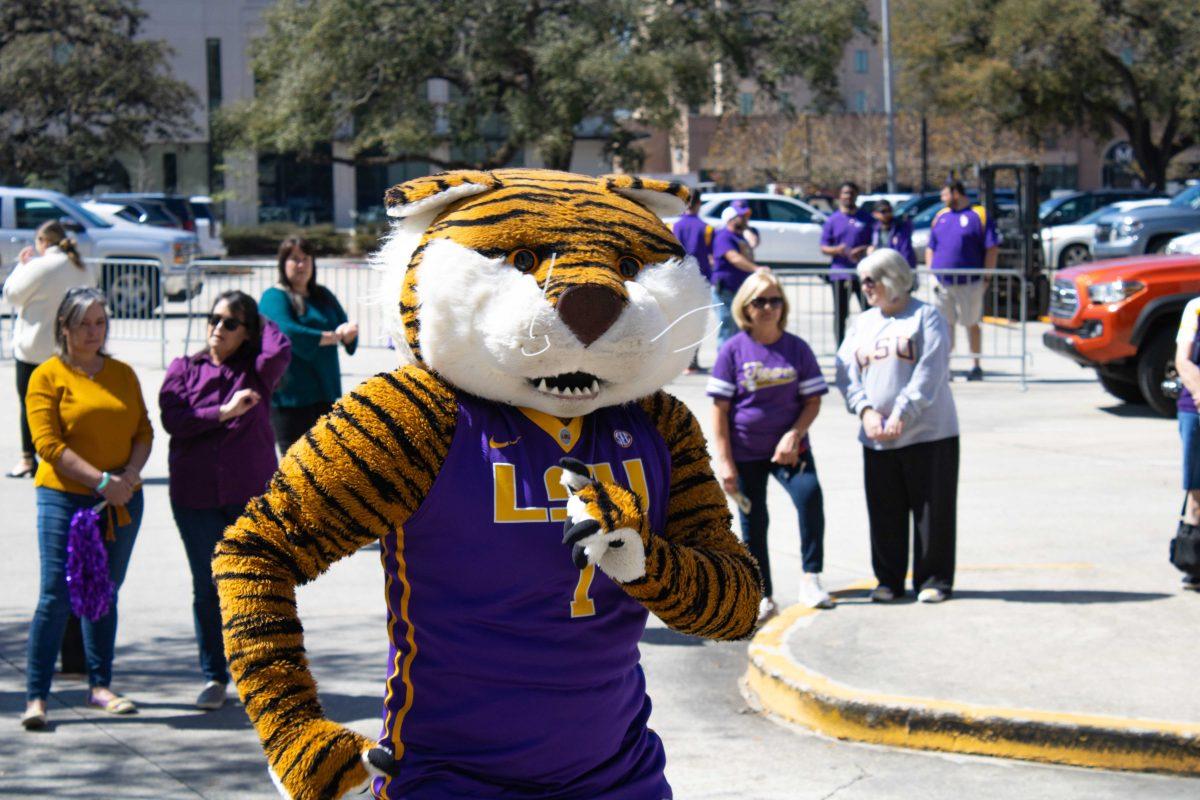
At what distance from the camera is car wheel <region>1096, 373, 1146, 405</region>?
14.3 metres

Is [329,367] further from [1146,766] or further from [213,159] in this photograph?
[213,159]

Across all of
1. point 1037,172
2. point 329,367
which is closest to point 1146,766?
point 329,367

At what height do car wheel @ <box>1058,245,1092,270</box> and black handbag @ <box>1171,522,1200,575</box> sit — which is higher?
car wheel @ <box>1058,245,1092,270</box>

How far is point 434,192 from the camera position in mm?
2982

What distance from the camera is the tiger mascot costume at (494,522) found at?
273 cm

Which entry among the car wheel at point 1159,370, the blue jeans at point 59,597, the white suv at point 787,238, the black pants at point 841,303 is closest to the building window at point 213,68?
the white suv at point 787,238

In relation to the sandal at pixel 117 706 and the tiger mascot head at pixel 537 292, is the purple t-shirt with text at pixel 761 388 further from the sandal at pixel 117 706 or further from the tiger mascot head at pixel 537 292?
the tiger mascot head at pixel 537 292

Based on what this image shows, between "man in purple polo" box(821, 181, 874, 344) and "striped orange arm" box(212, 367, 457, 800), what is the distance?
13.9 meters

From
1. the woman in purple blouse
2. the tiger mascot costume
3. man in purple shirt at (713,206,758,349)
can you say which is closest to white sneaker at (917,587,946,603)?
the woman in purple blouse

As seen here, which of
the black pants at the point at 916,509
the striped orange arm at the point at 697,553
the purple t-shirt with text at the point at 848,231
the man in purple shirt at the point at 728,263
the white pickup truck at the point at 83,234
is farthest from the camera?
the white pickup truck at the point at 83,234

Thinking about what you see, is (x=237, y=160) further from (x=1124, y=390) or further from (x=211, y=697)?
(x=211, y=697)

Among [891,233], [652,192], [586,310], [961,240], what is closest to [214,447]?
[652,192]

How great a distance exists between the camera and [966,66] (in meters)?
45.3

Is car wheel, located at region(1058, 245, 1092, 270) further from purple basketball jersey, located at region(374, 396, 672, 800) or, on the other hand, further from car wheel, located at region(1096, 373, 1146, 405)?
purple basketball jersey, located at region(374, 396, 672, 800)
